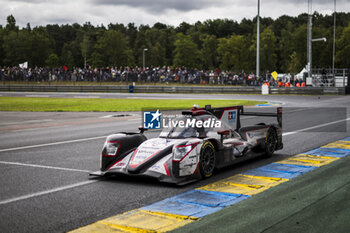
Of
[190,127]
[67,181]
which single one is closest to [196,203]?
[190,127]

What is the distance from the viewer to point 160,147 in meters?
7.02

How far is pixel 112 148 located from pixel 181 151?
1.42 metres

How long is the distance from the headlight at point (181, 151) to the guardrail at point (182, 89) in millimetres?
34569

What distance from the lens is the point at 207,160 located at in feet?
24.0

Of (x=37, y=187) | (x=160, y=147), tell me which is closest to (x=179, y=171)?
(x=160, y=147)

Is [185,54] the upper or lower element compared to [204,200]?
upper

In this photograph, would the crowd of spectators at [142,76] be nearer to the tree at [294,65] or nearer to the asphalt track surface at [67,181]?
the asphalt track surface at [67,181]

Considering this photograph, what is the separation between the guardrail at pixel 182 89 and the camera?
39.5 m

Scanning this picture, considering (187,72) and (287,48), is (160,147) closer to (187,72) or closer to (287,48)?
(187,72)

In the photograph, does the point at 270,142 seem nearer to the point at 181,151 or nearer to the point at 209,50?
the point at 181,151

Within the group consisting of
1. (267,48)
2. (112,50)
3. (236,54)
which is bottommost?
(236,54)

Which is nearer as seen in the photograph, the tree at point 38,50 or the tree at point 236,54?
the tree at point 236,54

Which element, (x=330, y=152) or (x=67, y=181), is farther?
(x=330, y=152)

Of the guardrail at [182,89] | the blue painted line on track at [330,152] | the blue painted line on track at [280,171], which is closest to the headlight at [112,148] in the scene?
the blue painted line on track at [280,171]
